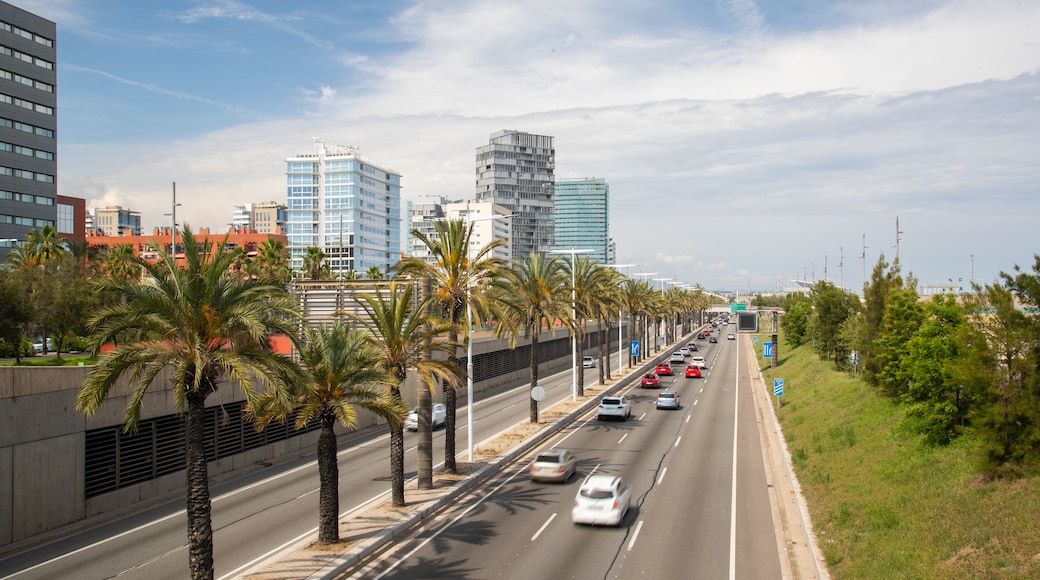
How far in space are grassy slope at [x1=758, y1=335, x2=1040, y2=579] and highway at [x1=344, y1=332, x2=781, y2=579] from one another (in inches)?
75.2

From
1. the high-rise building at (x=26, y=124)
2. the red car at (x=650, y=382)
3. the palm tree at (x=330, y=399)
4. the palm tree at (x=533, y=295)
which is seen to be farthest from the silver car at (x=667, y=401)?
the high-rise building at (x=26, y=124)

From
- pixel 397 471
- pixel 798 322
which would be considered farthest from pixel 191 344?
pixel 798 322

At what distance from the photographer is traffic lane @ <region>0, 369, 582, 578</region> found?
17.7 meters

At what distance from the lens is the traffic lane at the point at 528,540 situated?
17.3 meters

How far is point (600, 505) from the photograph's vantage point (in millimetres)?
20703

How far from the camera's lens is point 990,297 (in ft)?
65.5

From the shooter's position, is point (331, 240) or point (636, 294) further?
point (331, 240)

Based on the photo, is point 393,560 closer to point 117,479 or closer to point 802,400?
point 117,479

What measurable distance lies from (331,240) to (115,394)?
129702 millimetres

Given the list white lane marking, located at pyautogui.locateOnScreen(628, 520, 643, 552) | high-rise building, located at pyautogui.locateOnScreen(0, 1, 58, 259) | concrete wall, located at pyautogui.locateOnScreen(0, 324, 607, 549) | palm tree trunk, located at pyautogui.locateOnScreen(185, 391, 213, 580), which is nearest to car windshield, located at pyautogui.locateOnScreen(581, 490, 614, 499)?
white lane marking, located at pyautogui.locateOnScreen(628, 520, 643, 552)

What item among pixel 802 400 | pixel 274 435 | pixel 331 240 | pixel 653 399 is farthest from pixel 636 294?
pixel 331 240

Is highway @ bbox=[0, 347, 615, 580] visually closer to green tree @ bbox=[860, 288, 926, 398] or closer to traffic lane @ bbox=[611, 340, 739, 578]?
traffic lane @ bbox=[611, 340, 739, 578]

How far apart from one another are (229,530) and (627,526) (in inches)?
464

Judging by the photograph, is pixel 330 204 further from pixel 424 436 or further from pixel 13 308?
pixel 424 436
